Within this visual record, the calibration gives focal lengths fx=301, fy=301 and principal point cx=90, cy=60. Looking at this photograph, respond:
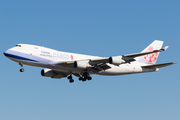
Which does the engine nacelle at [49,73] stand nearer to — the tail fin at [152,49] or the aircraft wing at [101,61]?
the aircraft wing at [101,61]

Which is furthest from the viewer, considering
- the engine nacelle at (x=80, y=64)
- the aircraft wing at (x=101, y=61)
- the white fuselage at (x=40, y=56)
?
the engine nacelle at (x=80, y=64)

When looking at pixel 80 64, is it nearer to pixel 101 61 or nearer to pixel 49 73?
pixel 101 61

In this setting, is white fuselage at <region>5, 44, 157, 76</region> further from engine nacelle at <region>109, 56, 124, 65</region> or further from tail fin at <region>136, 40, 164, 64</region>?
tail fin at <region>136, 40, 164, 64</region>

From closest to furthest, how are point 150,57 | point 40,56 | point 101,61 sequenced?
point 40,56, point 101,61, point 150,57

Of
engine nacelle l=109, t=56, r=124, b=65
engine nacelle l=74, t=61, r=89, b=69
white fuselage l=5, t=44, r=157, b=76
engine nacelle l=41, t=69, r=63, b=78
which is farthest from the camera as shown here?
engine nacelle l=41, t=69, r=63, b=78

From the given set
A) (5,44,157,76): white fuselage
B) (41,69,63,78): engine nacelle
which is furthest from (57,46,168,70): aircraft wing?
(41,69,63,78): engine nacelle

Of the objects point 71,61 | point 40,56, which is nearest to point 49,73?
point 40,56

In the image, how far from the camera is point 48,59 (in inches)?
1710

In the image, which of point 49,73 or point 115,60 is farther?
point 49,73

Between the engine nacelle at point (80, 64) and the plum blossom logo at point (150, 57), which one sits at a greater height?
the plum blossom logo at point (150, 57)

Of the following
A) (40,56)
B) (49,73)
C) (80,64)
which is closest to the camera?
(40,56)

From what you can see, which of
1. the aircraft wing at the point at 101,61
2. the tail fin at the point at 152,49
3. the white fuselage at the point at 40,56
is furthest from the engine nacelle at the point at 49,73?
the tail fin at the point at 152,49

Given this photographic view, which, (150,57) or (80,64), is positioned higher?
(150,57)

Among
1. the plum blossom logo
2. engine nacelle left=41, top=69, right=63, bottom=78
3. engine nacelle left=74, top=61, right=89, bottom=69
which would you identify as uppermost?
the plum blossom logo
